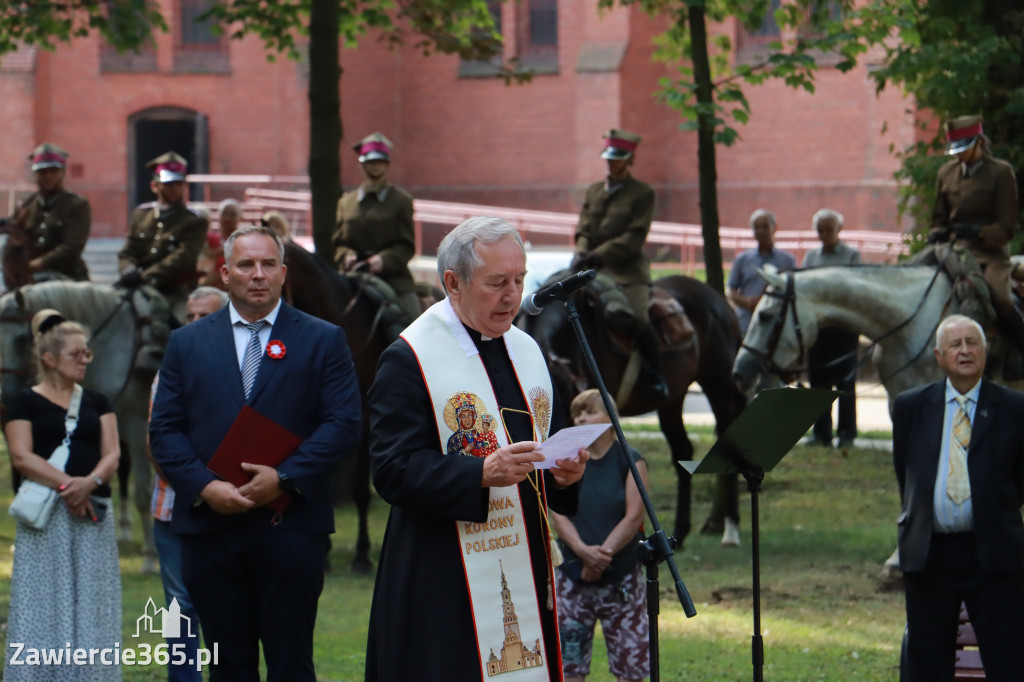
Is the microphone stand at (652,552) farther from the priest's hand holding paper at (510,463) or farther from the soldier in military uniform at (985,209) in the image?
the soldier in military uniform at (985,209)

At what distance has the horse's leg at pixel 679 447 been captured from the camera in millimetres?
12062

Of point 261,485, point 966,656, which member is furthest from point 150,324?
point 966,656

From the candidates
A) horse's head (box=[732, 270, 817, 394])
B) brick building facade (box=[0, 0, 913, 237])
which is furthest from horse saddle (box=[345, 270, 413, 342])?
brick building facade (box=[0, 0, 913, 237])

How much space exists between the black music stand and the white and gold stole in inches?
36.7

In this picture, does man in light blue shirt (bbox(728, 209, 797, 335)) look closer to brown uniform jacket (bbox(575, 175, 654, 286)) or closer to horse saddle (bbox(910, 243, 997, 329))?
brown uniform jacket (bbox(575, 175, 654, 286))

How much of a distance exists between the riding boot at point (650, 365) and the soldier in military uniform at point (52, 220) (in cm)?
506

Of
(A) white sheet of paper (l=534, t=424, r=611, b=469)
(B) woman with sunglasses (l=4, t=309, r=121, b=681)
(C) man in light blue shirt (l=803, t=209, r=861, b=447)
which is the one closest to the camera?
(A) white sheet of paper (l=534, t=424, r=611, b=469)

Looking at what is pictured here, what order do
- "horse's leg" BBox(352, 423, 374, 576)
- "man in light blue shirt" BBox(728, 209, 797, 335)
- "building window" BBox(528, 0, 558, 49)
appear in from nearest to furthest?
1. "horse's leg" BBox(352, 423, 374, 576)
2. "man in light blue shirt" BBox(728, 209, 797, 335)
3. "building window" BBox(528, 0, 558, 49)

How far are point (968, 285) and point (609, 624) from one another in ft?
17.2

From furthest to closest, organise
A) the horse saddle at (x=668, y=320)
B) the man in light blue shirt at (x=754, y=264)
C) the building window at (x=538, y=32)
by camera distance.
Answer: the building window at (x=538, y=32), the man in light blue shirt at (x=754, y=264), the horse saddle at (x=668, y=320)

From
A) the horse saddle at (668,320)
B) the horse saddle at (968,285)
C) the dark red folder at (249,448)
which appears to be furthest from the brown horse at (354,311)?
the dark red folder at (249,448)

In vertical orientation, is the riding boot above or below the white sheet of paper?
below

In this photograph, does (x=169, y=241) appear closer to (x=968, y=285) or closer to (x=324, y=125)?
(x=324, y=125)

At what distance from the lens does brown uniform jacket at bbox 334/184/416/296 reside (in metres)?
11.9
